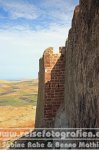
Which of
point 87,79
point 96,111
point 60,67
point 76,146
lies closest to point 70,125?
point 76,146

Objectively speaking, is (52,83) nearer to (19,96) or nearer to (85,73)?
(85,73)

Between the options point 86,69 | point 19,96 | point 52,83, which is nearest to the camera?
point 86,69

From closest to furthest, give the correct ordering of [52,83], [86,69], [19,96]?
[86,69] → [52,83] → [19,96]

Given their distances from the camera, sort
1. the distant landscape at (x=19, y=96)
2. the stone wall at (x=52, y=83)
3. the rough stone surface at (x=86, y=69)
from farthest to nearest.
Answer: the distant landscape at (x=19, y=96) < the stone wall at (x=52, y=83) < the rough stone surface at (x=86, y=69)

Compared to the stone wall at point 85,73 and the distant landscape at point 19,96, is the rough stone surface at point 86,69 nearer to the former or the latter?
the stone wall at point 85,73

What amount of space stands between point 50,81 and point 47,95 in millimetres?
465

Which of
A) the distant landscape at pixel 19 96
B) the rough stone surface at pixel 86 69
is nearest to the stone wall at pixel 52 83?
the rough stone surface at pixel 86 69

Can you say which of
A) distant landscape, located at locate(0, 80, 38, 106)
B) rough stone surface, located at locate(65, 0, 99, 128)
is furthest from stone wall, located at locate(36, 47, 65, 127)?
distant landscape, located at locate(0, 80, 38, 106)

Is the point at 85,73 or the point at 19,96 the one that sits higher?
the point at 19,96

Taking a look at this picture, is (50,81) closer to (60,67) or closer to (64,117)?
(60,67)

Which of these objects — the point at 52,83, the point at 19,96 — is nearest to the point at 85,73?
the point at 52,83

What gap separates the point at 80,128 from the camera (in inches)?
254

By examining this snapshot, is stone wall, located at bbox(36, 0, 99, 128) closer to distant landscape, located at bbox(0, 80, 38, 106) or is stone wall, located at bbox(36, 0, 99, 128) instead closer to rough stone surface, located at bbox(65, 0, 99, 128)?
rough stone surface, located at bbox(65, 0, 99, 128)

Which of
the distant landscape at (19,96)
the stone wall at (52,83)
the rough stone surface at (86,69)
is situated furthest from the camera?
the distant landscape at (19,96)
